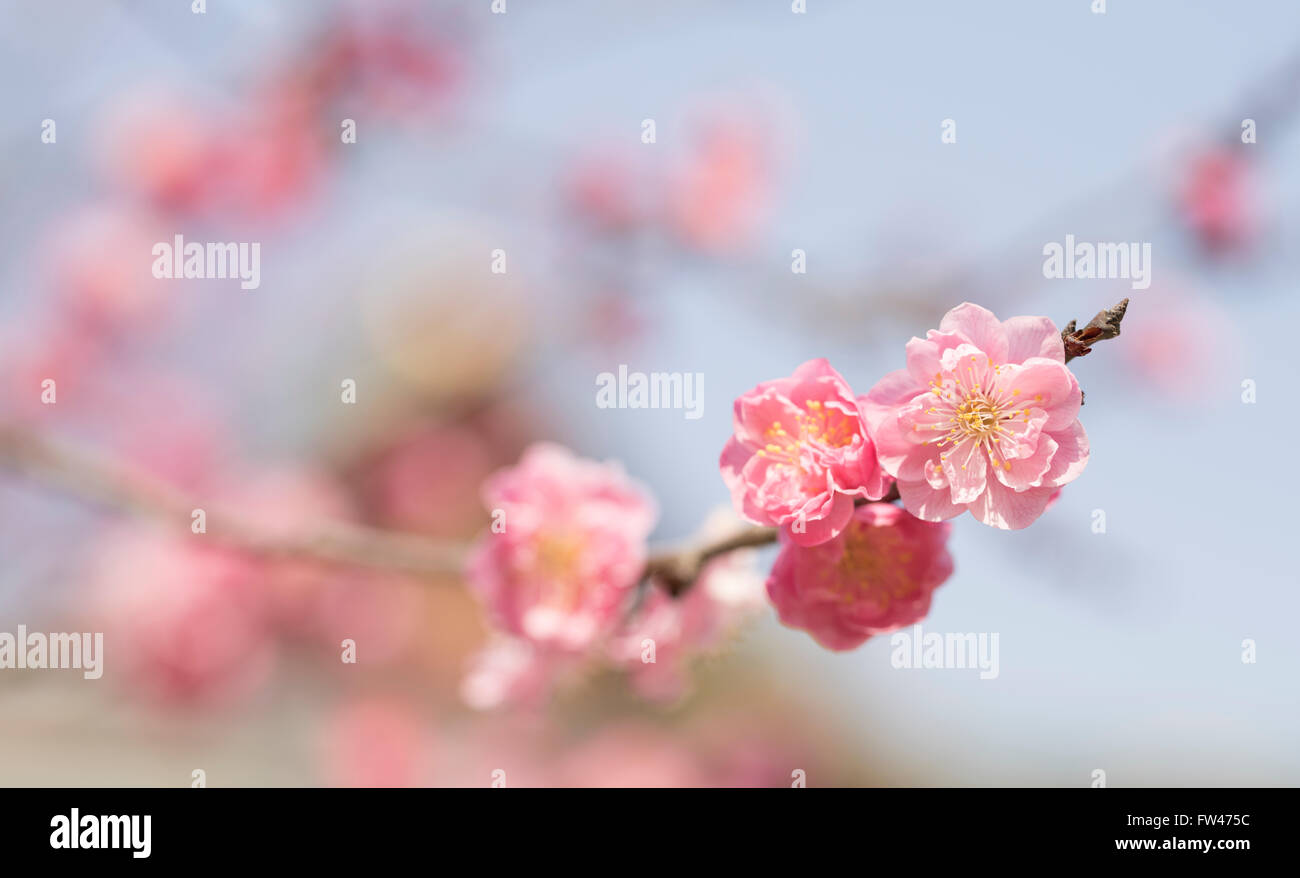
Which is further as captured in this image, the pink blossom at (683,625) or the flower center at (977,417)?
the pink blossom at (683,625)

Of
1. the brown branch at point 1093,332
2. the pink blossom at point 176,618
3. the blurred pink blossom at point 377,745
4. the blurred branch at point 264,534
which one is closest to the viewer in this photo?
the brown branch at point 1093,332

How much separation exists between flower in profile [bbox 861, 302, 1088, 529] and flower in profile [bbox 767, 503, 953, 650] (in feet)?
0.35

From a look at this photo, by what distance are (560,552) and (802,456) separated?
1.39ft

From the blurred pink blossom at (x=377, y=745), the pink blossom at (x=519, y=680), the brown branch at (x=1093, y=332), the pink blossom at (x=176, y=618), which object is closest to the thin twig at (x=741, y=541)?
the brown branch at (x=1093, y=332)

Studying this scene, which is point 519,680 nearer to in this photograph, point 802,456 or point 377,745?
point 802,456

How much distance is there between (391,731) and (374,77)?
11.5 ft

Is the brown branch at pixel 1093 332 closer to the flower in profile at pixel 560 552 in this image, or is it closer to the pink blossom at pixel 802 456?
the pink blossom at pixel 802 456

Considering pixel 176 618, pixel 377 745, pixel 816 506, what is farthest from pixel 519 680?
pixel 377 745

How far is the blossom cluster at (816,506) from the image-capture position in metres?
0.57

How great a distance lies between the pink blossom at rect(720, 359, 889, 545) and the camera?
59cm

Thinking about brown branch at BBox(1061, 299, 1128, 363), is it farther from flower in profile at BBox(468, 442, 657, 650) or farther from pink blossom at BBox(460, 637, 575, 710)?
pink blossom at BBox(460, 637, 575, 710)

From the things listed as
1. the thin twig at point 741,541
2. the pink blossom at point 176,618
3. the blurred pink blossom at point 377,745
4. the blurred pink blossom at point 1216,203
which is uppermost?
the blurred pink blossom at point 1216,203
